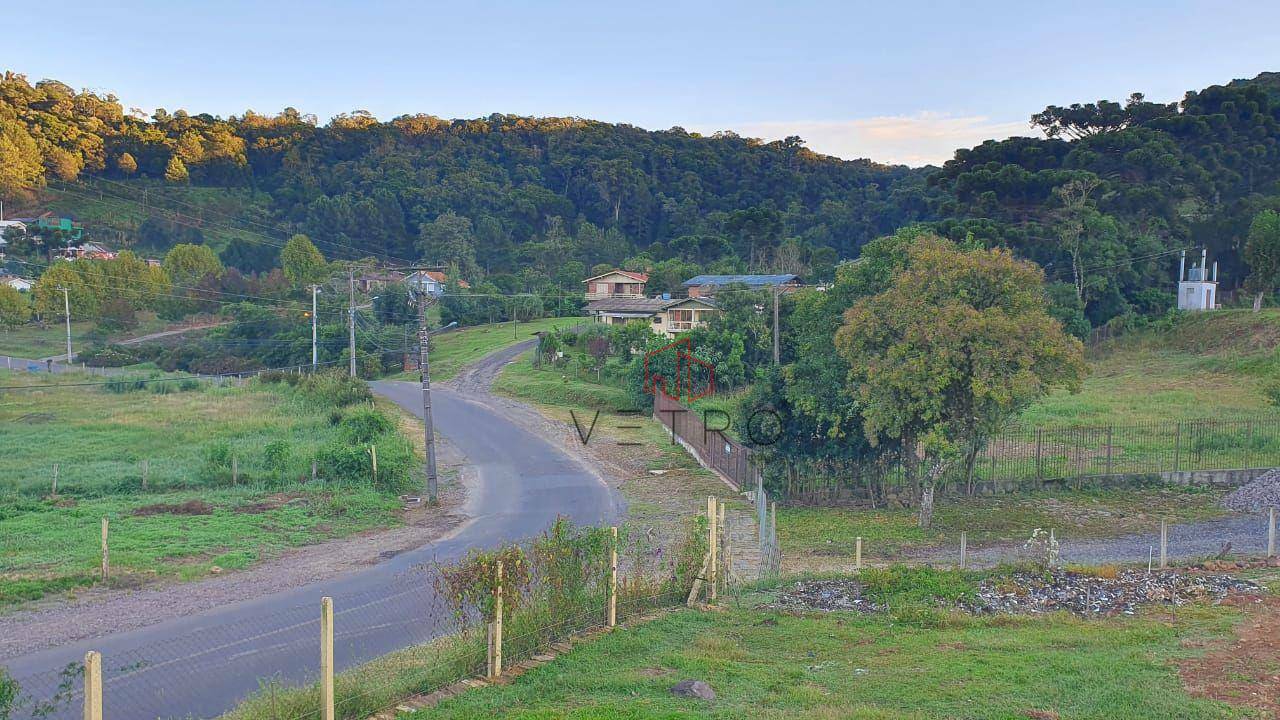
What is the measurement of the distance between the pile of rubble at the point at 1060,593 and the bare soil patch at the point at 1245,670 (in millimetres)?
1621

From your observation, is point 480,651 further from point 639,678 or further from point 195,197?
point 195,197

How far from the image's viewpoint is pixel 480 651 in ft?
32.4

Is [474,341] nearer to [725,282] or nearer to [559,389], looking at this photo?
[725,282]

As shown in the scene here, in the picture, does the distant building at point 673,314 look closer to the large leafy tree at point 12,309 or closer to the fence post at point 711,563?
the fence post at point 711,563

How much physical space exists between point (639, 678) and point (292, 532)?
41.7ft

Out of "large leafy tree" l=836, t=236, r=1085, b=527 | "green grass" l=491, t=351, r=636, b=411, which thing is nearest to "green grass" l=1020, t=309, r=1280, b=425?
"large leafy tree" l=836, t=236, r=1085, b=527

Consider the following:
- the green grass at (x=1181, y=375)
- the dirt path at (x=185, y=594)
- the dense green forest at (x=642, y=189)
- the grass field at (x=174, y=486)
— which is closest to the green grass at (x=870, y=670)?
the dirt path at (x=185, y=594)

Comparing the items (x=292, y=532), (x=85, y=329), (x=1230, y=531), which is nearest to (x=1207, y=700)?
(x=1230, y=531)

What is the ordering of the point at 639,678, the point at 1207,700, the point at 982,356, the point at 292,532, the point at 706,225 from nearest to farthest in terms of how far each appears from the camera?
the point at 1207,700, the point at 639,678, the point at 982,356, the point at 292,532, the point at 706,225

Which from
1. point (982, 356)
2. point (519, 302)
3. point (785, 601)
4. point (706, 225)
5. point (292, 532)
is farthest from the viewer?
point (706, 225)

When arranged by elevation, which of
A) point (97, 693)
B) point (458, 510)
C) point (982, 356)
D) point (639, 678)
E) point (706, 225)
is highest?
point (706, 225)

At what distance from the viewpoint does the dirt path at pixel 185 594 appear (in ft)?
43.0

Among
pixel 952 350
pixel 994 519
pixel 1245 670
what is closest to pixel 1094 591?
pixel 1245 670

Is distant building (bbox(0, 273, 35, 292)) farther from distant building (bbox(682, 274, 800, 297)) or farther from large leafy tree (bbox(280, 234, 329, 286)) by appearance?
distant building (bbox(682, 274, 800, 297))
